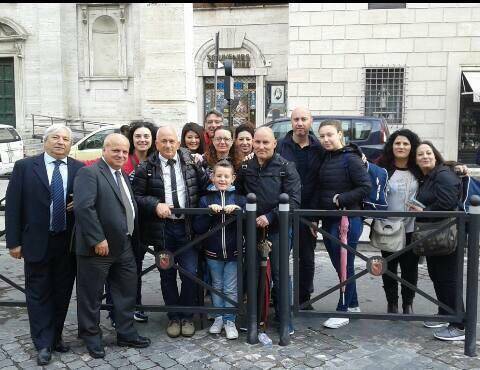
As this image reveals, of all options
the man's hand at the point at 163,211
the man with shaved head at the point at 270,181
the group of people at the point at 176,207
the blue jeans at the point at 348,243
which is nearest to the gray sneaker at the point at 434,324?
the group of people at the point at 176,207

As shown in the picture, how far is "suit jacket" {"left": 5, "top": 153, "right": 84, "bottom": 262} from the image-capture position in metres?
Result: 4.22

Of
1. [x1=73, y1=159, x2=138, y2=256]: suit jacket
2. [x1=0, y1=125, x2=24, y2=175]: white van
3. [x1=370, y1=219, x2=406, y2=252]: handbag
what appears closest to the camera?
[x1=73, y1=159, x2=138, y2=256]: suit jacket

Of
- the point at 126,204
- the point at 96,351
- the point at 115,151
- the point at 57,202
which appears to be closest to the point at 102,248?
the point at 126,204

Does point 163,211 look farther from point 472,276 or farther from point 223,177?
point 472,276

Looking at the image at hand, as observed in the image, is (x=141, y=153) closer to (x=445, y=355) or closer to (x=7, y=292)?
(x=7, y=292)

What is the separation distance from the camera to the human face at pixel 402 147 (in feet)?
16.3

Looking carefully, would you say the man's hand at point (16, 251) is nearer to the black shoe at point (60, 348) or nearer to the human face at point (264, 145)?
the black shoe at point (60, 348)

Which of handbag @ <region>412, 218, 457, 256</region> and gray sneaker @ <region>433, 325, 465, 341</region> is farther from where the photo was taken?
gray sneaker @ <region>433, 325, 465, 341</region>

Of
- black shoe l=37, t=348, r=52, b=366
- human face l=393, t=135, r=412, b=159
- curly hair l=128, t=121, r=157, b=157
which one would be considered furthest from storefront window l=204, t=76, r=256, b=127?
black shoe l=37, t=348, r=52, b=366

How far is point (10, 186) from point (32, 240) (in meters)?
0.46

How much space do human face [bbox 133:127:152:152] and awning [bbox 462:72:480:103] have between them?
55.4ft

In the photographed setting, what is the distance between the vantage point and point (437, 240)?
454 centimetres

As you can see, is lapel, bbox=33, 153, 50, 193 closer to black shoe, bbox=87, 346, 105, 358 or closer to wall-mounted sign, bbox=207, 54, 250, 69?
black shoe, bbox=87, 346, 105, 358

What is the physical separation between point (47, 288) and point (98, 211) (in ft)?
2.67
